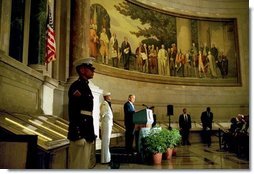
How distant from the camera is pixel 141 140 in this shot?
4.05 metres

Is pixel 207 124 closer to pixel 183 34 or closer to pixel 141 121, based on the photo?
pixel 141 121

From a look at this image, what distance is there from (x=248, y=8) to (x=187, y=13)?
1.83 m

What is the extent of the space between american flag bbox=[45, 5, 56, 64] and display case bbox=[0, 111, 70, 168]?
3.61ft

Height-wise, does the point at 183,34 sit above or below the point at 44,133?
above

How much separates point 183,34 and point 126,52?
122 cm

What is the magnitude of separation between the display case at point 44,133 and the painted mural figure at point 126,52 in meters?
2.02

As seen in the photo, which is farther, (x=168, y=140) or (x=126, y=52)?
(x=126, y=52)

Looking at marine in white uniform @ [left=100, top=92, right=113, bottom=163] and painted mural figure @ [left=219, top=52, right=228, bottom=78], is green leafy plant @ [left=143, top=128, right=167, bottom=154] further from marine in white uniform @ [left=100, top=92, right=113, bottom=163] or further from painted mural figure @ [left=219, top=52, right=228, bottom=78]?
painted mural figure @ [left=219, top=52, right=228, bottom=78]

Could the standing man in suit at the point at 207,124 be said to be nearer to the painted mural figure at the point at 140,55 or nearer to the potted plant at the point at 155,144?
the potted plant at the point at 155,144

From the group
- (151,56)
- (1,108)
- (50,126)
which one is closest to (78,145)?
(50,126)

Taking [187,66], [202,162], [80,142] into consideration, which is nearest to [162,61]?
[187,66]

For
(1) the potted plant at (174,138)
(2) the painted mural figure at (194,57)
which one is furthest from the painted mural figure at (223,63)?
(1) the potted plant at (174,138)

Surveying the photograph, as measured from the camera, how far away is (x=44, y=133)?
118 inches

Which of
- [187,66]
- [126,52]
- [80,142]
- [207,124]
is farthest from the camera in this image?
[126,52]
